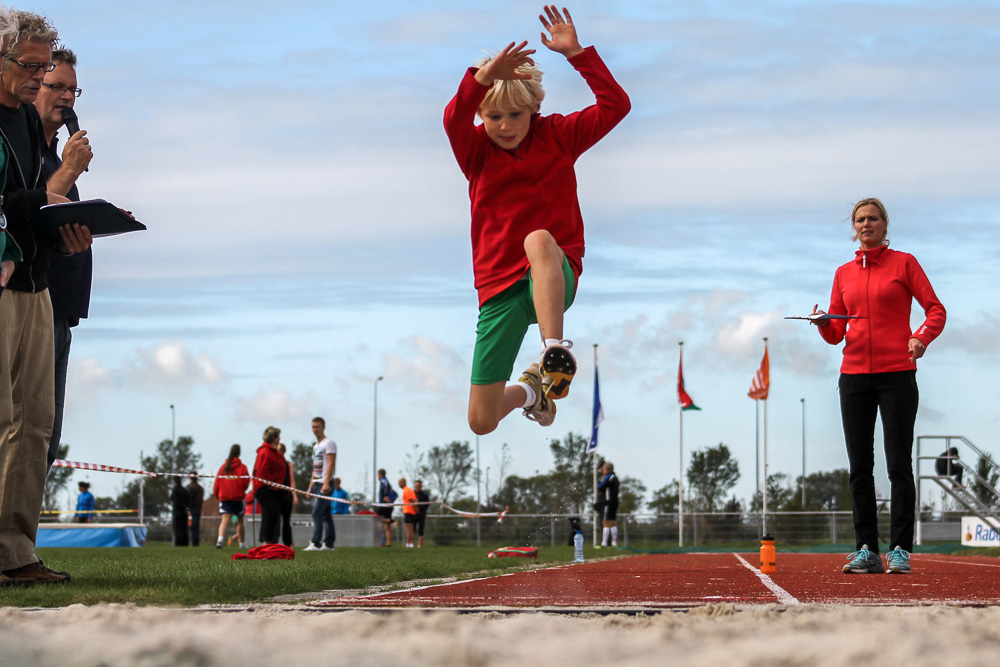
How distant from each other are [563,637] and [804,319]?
509 cm

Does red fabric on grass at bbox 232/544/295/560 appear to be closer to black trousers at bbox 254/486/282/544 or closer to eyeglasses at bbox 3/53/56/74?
black trousers at bbox 254/486/282/544

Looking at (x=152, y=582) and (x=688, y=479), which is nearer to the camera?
(x=152, y=582)

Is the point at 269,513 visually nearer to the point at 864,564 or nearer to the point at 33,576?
the point at 864,564

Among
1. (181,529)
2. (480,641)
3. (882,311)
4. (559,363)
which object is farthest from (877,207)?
(181,529)

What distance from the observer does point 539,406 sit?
5.70 metres

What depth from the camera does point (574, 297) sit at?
561 centimetres

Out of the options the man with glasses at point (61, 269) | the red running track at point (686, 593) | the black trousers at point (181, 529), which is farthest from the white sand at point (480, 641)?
the black trousers at point (181, 529)

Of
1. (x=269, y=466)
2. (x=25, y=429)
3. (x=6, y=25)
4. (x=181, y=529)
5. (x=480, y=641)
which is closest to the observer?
(x=480, y=641)

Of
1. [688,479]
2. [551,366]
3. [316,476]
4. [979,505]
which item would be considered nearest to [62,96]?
[551,366]

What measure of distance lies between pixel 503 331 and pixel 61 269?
234 cm

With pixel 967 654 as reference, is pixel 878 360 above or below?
above

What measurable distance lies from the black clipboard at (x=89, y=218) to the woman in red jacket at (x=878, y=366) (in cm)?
429

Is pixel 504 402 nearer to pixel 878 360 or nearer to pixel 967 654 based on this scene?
pixel 878 360

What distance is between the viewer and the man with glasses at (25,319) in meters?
4.86
